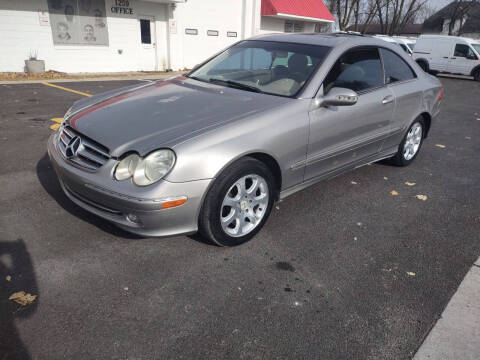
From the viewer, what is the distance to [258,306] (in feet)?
8.04

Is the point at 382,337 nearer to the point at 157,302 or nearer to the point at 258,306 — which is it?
the point at 258,306

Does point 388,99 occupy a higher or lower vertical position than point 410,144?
higher

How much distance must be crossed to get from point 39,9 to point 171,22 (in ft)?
17.9

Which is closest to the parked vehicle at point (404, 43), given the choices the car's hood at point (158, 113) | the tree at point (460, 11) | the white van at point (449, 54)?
the white van at point (449, 54)

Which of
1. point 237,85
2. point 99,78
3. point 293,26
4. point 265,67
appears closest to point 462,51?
point 293,26

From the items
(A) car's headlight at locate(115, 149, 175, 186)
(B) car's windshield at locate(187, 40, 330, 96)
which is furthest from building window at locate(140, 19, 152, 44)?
(A) car's headlight at locate(115, 149, 175, 186)

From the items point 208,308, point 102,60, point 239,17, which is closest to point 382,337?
point 208,308

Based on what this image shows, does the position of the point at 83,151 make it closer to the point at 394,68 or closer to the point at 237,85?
the point at 237,85

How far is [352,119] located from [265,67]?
1.04m

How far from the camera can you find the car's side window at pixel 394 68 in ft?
14.0

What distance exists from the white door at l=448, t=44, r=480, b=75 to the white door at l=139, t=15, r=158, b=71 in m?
14.8

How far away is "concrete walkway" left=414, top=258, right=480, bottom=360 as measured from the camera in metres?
2.15

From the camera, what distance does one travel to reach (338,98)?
3.26 m

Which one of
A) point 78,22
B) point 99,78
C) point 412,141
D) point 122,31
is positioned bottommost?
point 99,78
